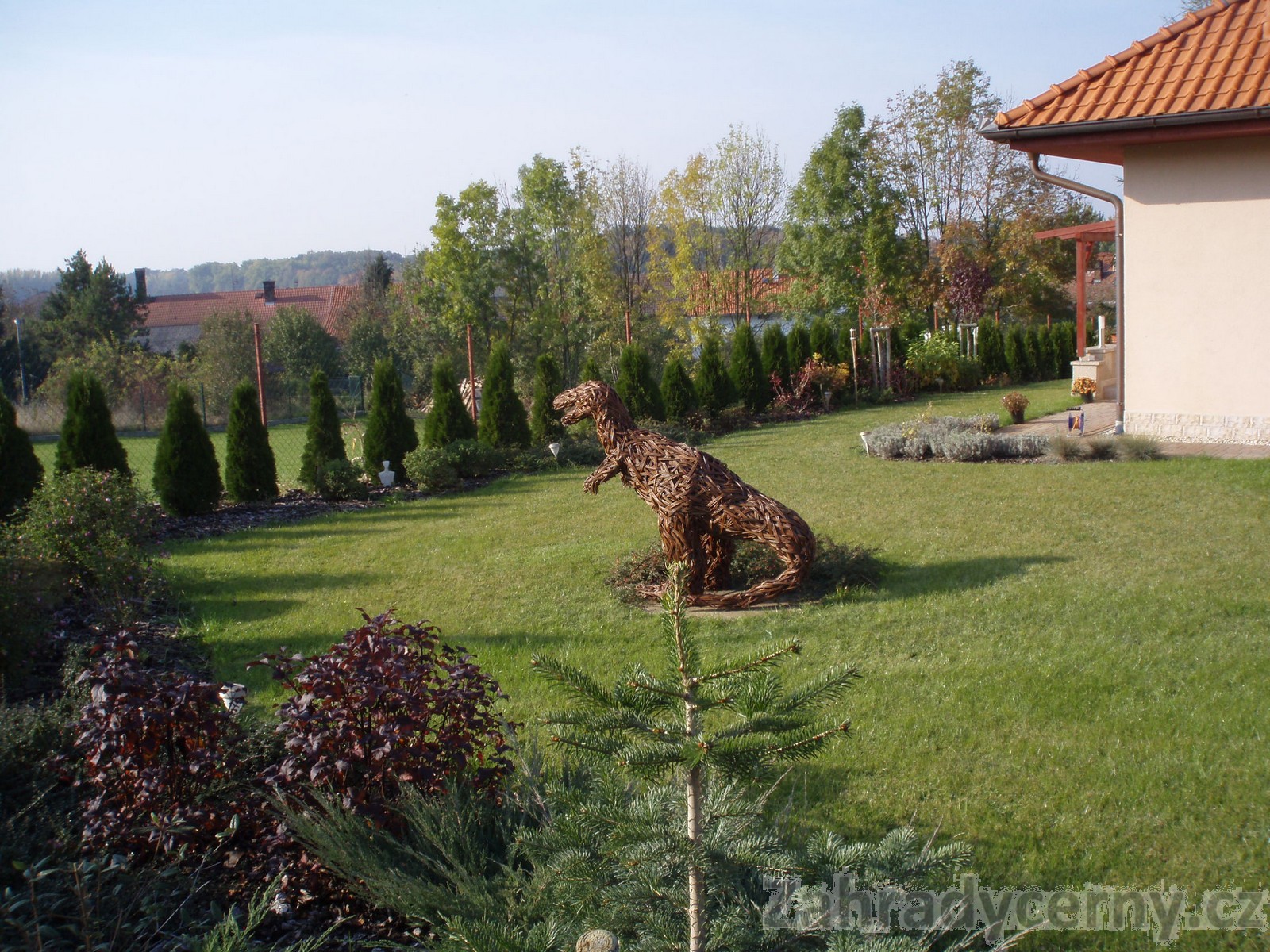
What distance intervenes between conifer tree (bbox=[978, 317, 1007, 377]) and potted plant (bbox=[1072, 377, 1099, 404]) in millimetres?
7930

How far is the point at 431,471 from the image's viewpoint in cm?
1250

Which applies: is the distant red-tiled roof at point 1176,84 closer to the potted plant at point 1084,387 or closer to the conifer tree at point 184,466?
the potted plant at point 1084,387

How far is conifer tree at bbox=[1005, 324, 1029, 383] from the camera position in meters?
24.8

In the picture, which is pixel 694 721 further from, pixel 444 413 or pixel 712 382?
pixel 712 382

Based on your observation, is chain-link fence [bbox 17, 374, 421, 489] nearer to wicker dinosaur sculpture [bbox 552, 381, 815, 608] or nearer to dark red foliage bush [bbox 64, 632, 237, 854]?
wicker dinosaur sculpture [bbox 552, 381, 815, 608]

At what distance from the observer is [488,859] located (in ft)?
9.67

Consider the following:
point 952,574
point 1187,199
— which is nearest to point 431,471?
point 952,574

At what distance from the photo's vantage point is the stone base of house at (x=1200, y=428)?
1088 cm

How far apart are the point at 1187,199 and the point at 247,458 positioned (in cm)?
1161

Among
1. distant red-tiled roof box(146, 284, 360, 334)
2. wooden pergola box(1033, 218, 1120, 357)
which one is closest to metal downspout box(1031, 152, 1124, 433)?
wooden pergola box(1033, 218, 1120, 357)

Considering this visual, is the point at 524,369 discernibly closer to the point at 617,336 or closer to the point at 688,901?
the point at 617,336

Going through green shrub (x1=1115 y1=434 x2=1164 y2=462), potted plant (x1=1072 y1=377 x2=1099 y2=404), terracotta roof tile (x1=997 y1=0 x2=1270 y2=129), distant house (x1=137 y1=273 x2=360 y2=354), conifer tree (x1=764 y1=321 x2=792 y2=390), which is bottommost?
green shrub (x1=1115 y1=434 x2=1164 y2=462)

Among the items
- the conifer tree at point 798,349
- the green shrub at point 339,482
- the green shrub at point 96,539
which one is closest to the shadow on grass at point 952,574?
the green shrub at point 96,539

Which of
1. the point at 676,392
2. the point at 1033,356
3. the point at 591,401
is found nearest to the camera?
the point at 591,401
